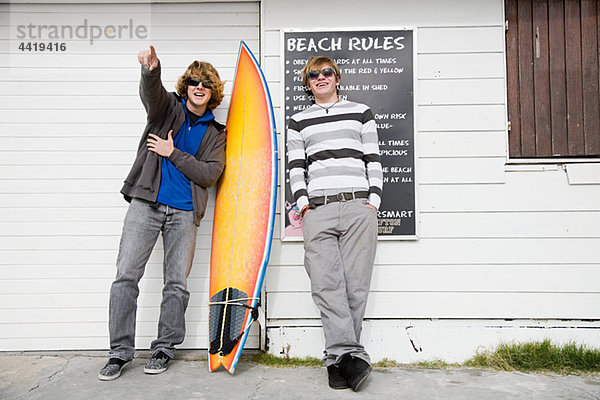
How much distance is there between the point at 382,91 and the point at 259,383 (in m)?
1.88

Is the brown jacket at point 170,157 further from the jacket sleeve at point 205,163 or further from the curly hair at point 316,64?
the curly hair at point 316,64

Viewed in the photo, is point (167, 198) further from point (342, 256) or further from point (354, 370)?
point (354, 370)

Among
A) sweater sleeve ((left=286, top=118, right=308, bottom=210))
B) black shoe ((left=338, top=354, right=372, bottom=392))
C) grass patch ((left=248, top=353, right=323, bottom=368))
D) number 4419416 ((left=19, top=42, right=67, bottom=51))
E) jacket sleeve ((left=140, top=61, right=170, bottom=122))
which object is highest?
number 4419416 ((left=19, top=42, right=67, bottom=51))

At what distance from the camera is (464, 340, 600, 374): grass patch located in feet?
8.95

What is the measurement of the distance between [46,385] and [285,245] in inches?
59.3

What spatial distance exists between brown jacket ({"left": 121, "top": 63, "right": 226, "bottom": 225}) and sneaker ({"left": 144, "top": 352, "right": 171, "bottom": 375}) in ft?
2.63

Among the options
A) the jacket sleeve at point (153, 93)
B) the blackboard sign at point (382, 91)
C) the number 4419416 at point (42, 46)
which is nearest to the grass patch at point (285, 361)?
the blackboard sign at point (382, 91)

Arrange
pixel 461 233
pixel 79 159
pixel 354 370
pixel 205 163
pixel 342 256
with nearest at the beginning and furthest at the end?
pixel 354 370 → pixel 342 256 → pixel 205 163 → pixel 461 233 → pixel 79 159

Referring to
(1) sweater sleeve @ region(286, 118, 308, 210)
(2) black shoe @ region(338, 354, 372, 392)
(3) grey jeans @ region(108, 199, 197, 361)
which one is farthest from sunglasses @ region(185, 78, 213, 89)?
(2) black shoe @ region(338, 354, 372, 392)

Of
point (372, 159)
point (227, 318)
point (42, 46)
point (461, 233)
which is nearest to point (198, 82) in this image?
point (372, 159)

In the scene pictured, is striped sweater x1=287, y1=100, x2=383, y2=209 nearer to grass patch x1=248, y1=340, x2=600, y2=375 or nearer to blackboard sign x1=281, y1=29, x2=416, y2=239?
blackboard sign x1=281, y1=29, x2=416, y2=239

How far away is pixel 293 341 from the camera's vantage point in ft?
9.44

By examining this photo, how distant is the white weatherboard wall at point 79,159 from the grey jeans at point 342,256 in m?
0.75

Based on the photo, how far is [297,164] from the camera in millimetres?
2666
